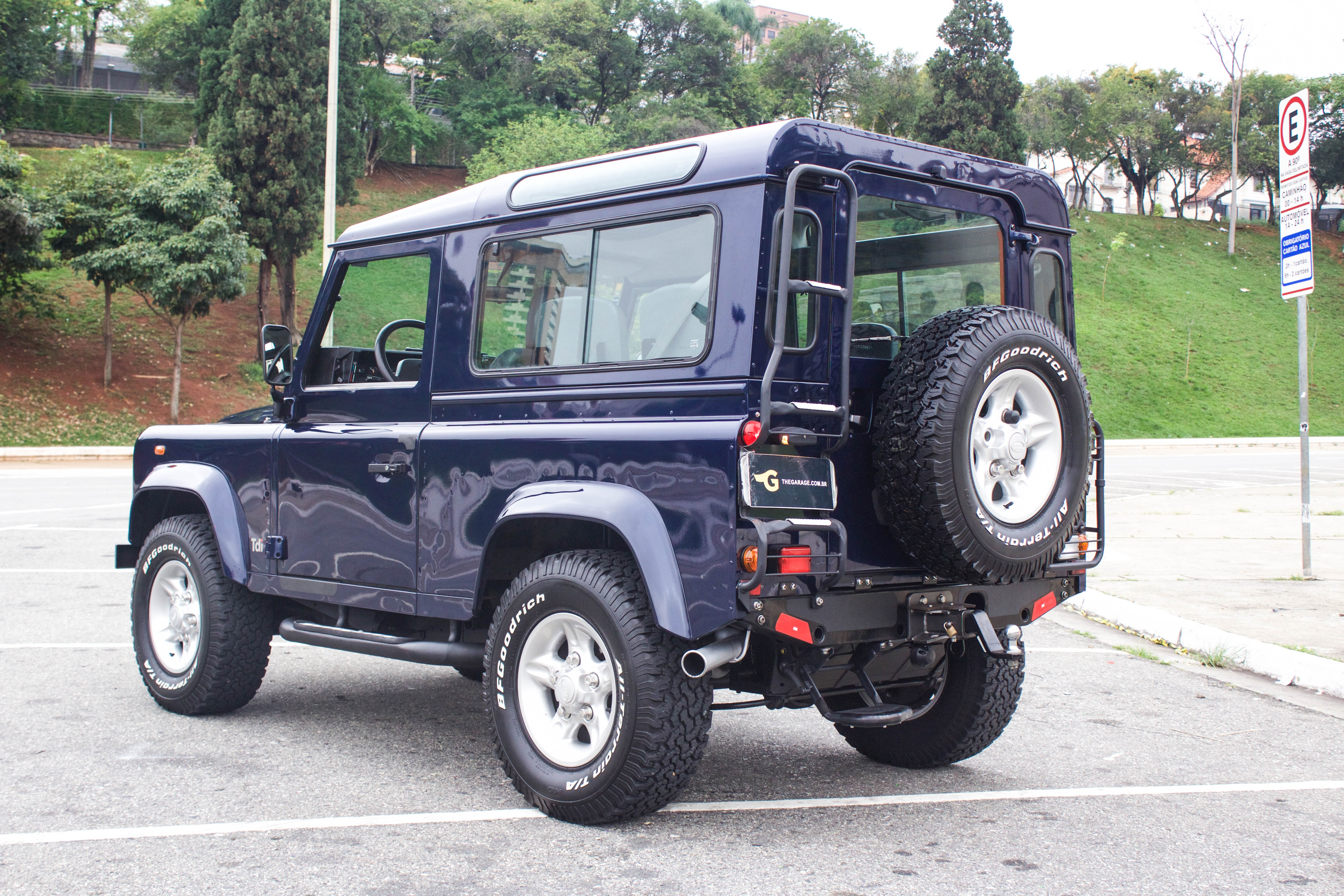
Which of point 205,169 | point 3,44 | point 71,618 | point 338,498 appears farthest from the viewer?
point 3,44

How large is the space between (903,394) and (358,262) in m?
2.67

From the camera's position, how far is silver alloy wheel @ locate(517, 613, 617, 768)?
3.98 metres

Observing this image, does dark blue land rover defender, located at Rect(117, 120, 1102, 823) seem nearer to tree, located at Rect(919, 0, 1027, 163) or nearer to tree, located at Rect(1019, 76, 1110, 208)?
tree, located at Rect(919, 0, 1027, 163)

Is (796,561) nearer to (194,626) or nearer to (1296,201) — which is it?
(194,626)

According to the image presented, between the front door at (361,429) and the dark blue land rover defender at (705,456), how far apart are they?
2cm

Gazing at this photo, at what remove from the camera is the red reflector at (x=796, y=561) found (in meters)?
3.59

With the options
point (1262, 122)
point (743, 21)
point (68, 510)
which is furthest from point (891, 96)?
point (68, 510)

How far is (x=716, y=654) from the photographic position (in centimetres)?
371

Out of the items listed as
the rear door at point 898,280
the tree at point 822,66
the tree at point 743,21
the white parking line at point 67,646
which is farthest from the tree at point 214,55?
the tree at point 743,21

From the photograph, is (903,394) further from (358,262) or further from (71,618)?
(71,618)

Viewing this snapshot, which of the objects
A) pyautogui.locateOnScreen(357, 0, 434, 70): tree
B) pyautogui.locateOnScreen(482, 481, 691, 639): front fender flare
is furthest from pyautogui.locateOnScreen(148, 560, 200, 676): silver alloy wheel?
pyautogui.locateOnScreen(357, 0, 434, 70): tree

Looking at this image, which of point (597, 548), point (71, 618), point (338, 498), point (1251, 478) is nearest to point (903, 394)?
point (597, 548)

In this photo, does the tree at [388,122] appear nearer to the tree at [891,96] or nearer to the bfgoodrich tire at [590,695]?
the tree at [891,96]

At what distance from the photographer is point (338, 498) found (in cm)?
497
